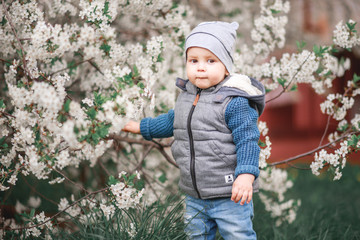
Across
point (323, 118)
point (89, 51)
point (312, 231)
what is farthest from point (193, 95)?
point (323, 118)

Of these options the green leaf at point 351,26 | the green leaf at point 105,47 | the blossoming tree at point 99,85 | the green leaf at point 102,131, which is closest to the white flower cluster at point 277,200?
the blossoming tree at point 99,85

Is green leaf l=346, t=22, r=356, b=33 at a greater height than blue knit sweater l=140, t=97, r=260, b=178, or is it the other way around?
green leaf l=346, t=22, r=356, b=33

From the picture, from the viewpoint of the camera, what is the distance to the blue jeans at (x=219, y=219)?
6.28 feet

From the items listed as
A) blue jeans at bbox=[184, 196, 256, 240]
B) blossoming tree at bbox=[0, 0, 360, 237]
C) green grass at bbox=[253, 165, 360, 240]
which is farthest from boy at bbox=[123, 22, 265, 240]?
green grass at bbox=[253, 165, 360, 240]

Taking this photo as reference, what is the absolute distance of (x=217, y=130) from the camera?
1930mm

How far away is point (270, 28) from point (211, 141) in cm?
148

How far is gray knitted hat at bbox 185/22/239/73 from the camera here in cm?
191

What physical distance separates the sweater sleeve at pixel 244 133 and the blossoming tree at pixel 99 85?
1.46 feet

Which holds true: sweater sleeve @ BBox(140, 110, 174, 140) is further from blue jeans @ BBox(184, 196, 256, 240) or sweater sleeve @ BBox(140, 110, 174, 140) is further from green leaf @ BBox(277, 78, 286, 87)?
green leaf @ BBox(277, 78, 286, 87)

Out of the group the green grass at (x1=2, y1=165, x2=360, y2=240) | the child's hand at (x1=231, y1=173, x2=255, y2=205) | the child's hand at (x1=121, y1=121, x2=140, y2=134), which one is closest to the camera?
the child's hand at (x1=231, y1=173, x2=255, y2=205)

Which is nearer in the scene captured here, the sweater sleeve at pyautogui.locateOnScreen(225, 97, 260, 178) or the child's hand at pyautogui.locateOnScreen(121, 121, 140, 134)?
the sweater sleeve at pyautogui.locateOnScreen(225, 97, 260, 178)

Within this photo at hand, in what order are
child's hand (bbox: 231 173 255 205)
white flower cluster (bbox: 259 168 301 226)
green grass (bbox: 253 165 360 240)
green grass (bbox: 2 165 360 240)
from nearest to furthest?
child's hand (bbox: 231 173 255 205) → green grass (bbox: 2 165 360 240) → green grass (bbox: 253 165 360 240) → white flower cluster (bbox: 259 168 301 226)

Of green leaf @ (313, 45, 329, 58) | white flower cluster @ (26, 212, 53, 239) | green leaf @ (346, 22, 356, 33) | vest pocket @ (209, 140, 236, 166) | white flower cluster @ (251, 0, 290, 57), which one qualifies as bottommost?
white flower cluster @ (26, 212, 53, 239)

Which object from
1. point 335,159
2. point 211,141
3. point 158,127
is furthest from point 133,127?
point 335,159
